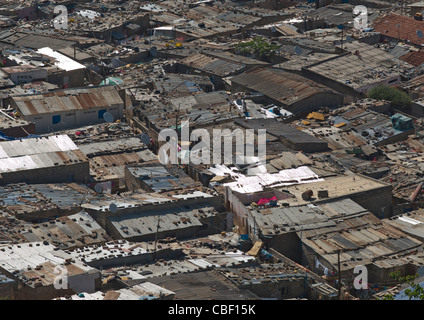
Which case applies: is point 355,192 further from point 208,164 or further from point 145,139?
point 145,139

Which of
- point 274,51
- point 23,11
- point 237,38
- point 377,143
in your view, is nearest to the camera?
point 377,143

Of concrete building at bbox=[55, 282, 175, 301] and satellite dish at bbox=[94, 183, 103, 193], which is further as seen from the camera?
satellite dish at bbox=[94, 183, 103, 193]

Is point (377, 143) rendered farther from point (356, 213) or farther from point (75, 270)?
point (75, 270)

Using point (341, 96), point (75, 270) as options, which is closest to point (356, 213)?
point (75, 270)

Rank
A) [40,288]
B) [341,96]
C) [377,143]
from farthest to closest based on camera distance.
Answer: [341,96], [377,143], [40,288]

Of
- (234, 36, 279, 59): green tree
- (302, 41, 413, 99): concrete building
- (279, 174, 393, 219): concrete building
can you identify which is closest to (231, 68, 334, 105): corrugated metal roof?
(302, 41, 413, 99): concrete building

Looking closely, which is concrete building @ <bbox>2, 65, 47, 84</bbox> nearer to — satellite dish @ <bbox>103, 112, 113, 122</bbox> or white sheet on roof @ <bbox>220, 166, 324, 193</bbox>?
satellite dish @ <bbox>103, 112, 113, 122</bbox>
